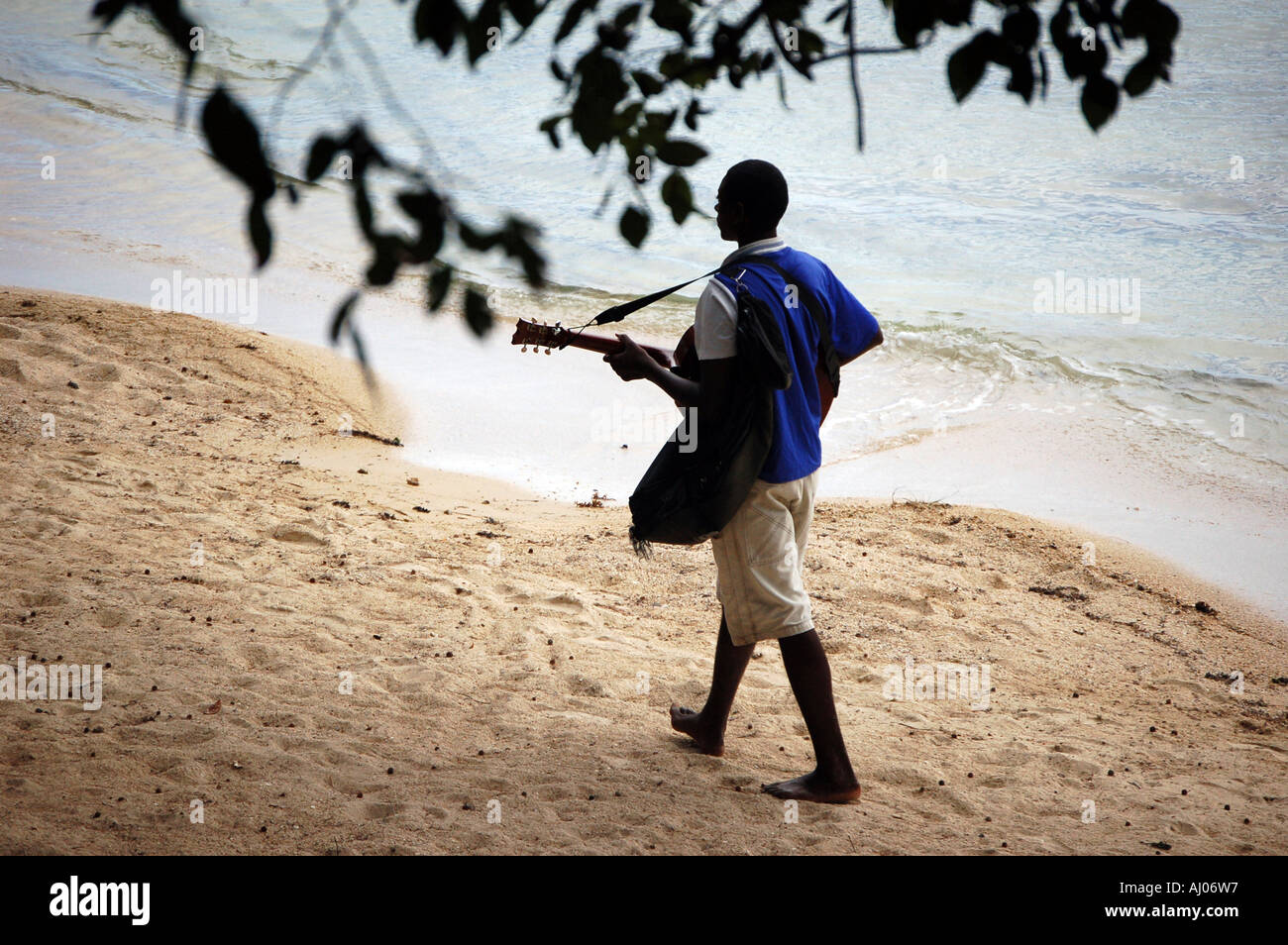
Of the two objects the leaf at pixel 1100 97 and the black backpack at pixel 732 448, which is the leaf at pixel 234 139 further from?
the black backpack at pixel 732 448

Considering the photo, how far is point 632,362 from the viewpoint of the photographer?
10.7ft

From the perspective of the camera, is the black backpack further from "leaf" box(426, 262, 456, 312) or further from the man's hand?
"leaf" box(426, 262, 456, 312)

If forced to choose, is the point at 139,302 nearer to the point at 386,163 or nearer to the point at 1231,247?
the point at 386,163

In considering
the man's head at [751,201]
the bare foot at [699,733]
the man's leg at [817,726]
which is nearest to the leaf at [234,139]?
the man's head at [751,201]

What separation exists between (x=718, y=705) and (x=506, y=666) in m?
1.08

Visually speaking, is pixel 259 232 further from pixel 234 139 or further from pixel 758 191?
pixel 758 191

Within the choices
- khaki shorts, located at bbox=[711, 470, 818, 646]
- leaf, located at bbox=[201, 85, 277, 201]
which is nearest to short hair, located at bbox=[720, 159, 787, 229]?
khaki shorts, located at bbox=[711, 470, 818, 646]

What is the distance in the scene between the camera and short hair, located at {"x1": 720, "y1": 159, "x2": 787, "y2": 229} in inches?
129

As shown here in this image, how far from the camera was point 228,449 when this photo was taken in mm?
6508

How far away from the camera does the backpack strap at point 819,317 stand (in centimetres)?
329

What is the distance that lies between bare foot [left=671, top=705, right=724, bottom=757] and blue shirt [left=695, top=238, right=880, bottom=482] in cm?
108

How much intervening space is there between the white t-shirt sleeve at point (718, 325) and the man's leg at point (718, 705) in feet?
3.06

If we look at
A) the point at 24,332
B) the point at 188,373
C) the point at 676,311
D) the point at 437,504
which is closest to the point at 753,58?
the point at 437,504

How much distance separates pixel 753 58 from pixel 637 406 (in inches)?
233
